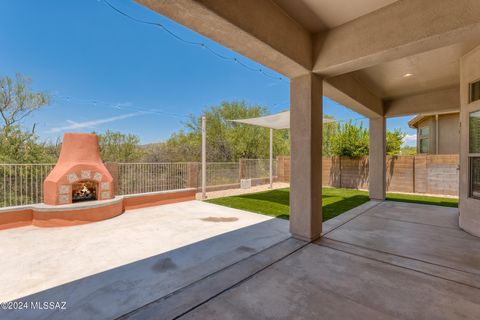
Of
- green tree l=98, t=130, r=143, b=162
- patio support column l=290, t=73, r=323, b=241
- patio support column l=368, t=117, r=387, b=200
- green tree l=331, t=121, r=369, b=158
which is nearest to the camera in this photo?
patio support column l=290, t=73, r=323, b=241

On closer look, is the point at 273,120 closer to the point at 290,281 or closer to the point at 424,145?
the point at 290,281

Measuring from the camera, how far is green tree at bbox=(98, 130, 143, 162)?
10.1m

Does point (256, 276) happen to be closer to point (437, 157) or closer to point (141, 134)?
point (437, 157)

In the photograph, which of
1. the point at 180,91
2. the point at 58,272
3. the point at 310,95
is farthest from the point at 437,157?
the point at 180,91

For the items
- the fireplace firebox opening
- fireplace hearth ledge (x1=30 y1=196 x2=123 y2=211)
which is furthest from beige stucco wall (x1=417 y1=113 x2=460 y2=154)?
the fireplace firebox opening

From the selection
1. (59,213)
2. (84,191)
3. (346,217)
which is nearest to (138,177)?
(84,191)

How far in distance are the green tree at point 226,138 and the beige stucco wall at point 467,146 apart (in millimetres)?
10463

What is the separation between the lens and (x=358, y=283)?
7.32 feet

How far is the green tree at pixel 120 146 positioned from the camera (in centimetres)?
1007

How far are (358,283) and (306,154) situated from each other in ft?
5.81

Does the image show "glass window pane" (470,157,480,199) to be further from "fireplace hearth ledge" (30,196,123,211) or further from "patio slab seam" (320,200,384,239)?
"fireplace hearth ledge" (30,196,123,211)

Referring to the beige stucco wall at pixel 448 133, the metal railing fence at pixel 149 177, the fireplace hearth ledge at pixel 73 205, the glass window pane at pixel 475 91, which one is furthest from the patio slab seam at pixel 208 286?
the beige stucco wall at pixel 448 133

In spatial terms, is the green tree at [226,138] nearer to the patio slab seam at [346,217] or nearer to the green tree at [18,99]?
the green tree at [18,99]

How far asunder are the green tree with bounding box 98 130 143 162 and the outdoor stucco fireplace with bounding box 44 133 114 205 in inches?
202
